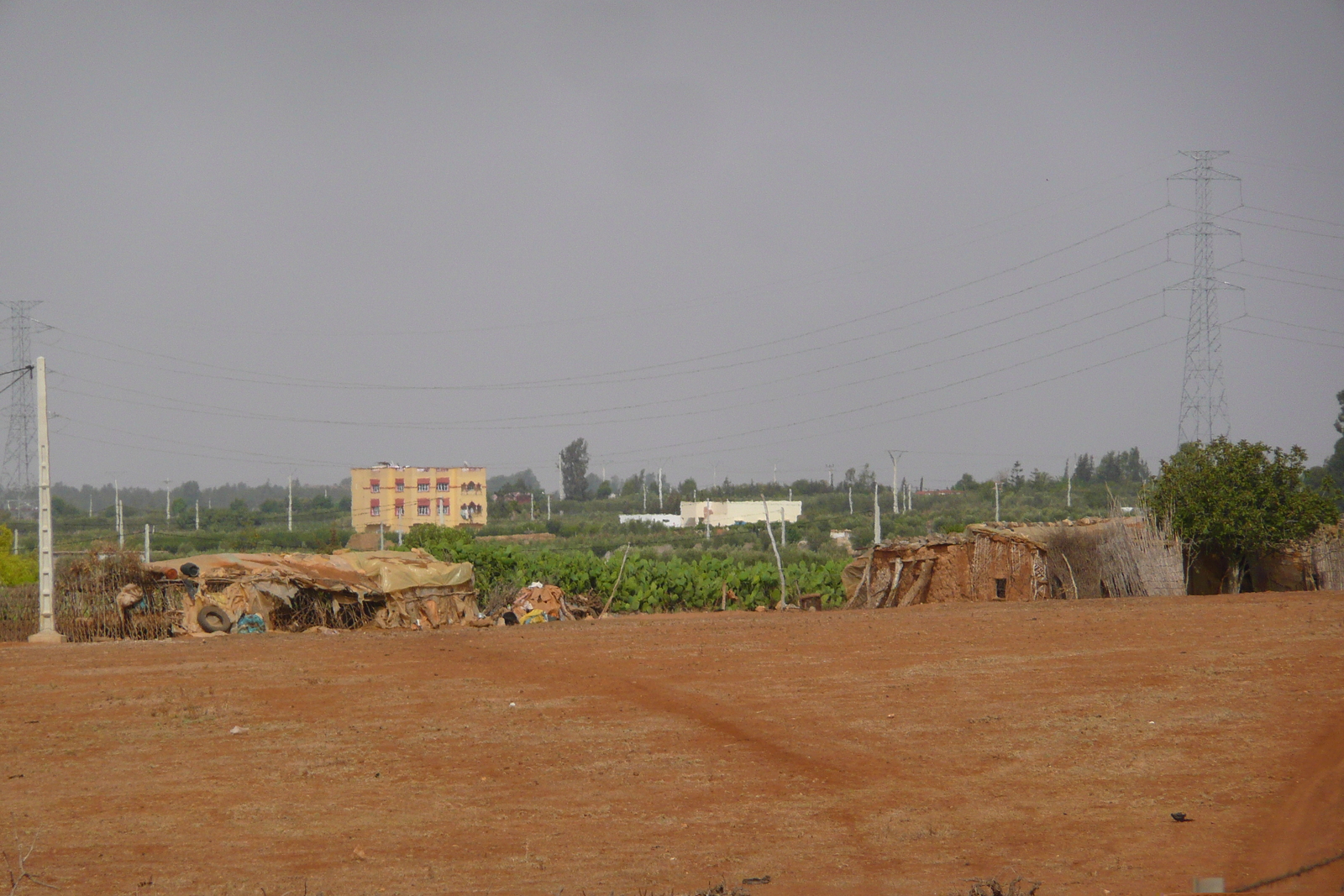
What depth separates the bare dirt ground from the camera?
7.35 m

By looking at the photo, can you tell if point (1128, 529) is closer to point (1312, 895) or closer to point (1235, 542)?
point (1235, 542)

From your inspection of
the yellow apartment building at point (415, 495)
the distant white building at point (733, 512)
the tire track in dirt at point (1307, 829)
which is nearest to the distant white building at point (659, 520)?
the distant white building at point (733, 512)

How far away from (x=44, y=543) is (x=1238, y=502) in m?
24.6

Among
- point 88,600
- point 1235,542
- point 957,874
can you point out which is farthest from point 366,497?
point 957,874

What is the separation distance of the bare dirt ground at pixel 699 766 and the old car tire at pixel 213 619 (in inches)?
166

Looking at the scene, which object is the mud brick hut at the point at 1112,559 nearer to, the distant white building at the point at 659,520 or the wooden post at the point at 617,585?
the wooden post at the point at 617,585

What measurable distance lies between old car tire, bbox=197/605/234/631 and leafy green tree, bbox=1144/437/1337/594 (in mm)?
20042

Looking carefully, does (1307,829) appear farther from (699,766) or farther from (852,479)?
(852,479)

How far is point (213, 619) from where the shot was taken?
69.7ft

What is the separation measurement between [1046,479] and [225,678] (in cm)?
9717

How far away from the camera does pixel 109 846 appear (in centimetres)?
793

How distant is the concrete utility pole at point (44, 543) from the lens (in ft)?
66.9

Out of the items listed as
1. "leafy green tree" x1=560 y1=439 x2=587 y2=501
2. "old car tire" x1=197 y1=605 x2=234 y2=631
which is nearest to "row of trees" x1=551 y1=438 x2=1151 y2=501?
"leafy green tree" x1=560 y1=439 x2=587 y2=501

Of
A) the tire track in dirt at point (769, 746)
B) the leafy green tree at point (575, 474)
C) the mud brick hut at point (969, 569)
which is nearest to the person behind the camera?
the tire track in dirt at point (769, 746)
